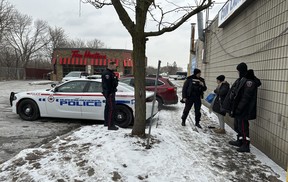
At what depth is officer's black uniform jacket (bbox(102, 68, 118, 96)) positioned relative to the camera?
6.19 m

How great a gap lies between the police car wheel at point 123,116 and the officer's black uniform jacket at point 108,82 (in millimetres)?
1152

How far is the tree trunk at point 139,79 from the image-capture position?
203 inches

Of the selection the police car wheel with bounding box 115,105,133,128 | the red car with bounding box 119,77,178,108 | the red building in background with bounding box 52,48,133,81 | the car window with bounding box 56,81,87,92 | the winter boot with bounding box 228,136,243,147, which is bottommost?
the winter boot with bounding box 228,136,243,147

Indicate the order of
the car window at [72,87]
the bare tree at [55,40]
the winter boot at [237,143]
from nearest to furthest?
the winter boot at [237,143], the car window at [72,87], the bare tree at [55,40]

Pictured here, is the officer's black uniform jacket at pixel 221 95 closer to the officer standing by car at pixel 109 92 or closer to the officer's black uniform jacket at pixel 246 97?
the officer's black uniform jacket at pixel 246 97

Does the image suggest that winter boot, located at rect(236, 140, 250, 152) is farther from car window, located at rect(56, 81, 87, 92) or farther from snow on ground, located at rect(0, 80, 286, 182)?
car window, located at rect(56, 81, 87, 92)

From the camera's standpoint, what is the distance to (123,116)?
7363 mm

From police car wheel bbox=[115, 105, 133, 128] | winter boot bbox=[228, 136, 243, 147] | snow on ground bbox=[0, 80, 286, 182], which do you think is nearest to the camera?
snow on ground bbox=[0, 80, 286, 182]

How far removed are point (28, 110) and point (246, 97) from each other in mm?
6322

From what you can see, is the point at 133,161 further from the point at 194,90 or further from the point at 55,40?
the point at 55,40

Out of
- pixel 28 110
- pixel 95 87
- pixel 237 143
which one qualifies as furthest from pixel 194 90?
pixel 28 110

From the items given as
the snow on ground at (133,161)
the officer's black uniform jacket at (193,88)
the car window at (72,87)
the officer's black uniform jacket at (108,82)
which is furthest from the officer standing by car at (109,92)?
the officer's black uniform jacket at (193,88)

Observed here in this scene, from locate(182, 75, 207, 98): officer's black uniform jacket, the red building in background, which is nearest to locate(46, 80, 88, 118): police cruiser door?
locate(182, 75, 207, 98): officer's black uniform jacket

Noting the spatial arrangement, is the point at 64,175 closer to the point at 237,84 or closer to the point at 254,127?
the point at 237,84
